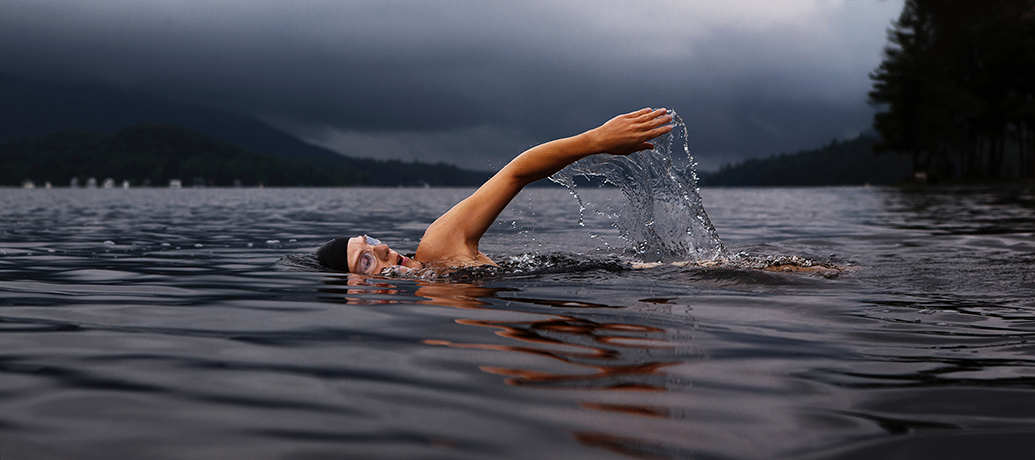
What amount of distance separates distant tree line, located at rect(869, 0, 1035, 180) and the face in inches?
2499

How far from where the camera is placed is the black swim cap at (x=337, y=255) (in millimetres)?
6891

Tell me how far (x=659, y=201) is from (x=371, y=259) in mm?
3472

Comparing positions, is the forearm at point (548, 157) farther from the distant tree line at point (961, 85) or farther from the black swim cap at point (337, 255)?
the distant tree line at point (961, 85)

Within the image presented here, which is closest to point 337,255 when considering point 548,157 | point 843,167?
point 548,157

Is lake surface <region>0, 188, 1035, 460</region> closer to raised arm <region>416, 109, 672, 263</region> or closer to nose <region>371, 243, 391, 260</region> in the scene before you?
nose <region>371, 243, 391, 260</region>

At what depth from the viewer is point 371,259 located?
6.77 m

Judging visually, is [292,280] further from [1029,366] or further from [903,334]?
[1029,366]

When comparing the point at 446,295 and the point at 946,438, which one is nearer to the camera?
the point at 946,438

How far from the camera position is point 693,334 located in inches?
152

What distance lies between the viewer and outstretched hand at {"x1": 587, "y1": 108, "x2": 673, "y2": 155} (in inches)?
220

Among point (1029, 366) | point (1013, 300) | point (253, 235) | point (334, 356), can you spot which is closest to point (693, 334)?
point (1029, 366)

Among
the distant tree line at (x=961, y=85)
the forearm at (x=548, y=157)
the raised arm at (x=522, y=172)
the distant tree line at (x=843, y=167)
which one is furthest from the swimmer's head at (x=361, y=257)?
the distant tree line at (x=843, y=167)

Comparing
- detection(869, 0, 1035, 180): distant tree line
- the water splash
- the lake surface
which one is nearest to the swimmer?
the lake surface

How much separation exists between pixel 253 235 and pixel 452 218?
26.5 feet
